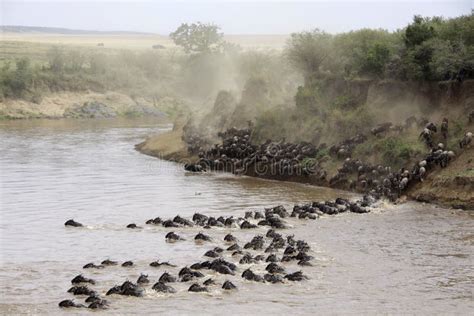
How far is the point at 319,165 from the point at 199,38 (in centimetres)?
6501

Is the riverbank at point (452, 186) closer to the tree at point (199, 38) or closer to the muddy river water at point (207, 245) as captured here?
the muddy river water at point (207, 245)

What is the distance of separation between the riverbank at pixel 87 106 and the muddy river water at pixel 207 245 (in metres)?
39.1

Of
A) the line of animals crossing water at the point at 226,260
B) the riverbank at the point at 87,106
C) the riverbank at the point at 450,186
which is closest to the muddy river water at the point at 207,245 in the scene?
the line of animals crossing water at the point at 226,260

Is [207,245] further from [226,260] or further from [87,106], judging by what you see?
[87,106]

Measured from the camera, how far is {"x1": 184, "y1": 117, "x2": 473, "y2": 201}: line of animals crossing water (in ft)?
100

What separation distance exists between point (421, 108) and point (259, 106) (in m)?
10.9

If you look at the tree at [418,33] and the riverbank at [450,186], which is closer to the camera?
the riverbank at [450,186]

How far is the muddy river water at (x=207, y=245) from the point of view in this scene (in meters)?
18.0

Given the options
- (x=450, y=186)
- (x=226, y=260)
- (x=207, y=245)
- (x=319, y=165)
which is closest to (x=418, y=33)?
(x=319, y=165)

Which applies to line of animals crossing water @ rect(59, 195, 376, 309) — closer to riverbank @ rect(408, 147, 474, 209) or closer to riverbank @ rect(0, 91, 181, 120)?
riverbank @ rect(408, 147, 474, 209)

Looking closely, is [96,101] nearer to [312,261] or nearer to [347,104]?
[347,104]

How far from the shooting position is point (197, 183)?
36.4 meters

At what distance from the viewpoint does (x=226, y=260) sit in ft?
68.7

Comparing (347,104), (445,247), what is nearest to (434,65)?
(347,104)
